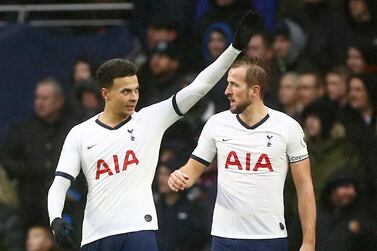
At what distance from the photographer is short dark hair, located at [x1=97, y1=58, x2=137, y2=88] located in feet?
34.1

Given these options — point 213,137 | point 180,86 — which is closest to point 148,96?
point 180,86

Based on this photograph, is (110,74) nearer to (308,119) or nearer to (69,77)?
(308,119)

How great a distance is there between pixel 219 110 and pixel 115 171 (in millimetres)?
3227

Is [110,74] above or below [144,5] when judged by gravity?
below

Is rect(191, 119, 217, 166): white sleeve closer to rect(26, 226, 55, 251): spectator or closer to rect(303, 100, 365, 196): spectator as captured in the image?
rect(303, 100, 365, 196): spectator

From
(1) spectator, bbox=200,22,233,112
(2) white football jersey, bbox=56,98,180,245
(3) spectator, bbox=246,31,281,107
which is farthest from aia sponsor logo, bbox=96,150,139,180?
(3) spectator, bbox=246,31,281,107

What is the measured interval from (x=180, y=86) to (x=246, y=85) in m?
3.23

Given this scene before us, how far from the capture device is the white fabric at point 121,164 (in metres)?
10.2

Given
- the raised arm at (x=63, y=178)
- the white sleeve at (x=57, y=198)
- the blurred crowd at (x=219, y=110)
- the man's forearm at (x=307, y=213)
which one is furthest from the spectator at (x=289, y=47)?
the white sleeve at (x=57, y=198)

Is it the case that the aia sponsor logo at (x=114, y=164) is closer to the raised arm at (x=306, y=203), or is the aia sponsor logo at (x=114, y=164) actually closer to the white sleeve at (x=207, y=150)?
the white sleeve at (x=207, y=150)

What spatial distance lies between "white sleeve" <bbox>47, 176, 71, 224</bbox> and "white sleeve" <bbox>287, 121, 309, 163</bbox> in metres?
1.59

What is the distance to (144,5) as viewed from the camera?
14742 mm

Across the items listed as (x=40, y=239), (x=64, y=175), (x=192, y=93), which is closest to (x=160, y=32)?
(x=40, y=239)

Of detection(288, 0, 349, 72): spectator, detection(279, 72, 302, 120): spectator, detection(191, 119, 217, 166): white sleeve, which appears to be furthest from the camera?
detection(288, 0, 349, 72): spectator
